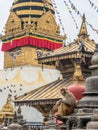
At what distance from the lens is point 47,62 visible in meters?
18.6

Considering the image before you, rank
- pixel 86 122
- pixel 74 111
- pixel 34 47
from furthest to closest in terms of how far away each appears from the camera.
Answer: pixel 34 47, pixel 74 111, pixel 86 122

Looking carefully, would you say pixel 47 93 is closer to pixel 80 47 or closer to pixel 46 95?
pixel 46 95

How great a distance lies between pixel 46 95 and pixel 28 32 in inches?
890

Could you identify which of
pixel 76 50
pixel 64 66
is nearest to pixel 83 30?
pixel 64 66

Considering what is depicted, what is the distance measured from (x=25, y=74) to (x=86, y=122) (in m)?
29.6

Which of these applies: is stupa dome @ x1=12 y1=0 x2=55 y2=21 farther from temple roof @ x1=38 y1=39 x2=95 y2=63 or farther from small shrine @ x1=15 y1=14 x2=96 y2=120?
temple roof @ x1=38 y1=39 x2=95 y2=63

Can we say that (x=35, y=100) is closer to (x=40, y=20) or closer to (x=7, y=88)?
(x=7, y=88)

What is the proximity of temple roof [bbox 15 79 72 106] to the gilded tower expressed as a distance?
20.7 meters

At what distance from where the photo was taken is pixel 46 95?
16344 mm

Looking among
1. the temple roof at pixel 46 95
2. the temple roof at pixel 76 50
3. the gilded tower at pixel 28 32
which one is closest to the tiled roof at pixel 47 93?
the temple roof at pixel 46 95

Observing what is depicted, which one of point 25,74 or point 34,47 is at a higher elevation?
point 34,47

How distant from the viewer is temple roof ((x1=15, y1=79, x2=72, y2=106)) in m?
A: 16.0

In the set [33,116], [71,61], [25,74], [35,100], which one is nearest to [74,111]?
[35,100]

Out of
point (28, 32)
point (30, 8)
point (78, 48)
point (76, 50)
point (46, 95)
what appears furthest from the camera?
point (30, 8)
